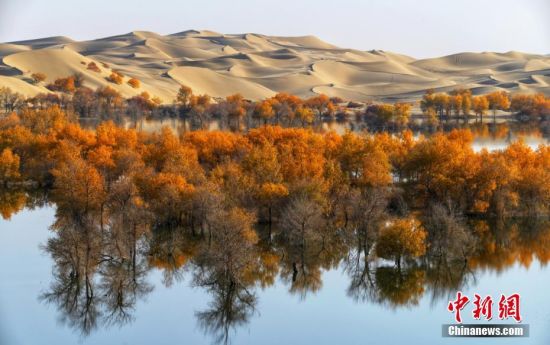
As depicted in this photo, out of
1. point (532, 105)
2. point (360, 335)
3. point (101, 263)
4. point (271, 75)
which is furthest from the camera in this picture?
point (271, 75)

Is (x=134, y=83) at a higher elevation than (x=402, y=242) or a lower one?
higher

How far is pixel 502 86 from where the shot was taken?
136625 millimetres

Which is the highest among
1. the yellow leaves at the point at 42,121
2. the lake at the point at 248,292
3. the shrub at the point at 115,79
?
the shrub at the point at 115,79

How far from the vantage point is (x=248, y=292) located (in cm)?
2205

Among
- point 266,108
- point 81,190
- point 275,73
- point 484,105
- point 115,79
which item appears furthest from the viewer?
point 275,73

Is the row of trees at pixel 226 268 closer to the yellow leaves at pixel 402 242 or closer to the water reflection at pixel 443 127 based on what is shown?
the yellow leaves at pixel 402 242

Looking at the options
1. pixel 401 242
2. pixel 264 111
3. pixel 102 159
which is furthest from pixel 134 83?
pixel 401 242

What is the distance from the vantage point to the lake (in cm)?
1956

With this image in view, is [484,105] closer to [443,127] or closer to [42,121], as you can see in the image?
[443,127]

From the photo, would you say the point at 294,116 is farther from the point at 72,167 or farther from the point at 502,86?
the point at 502,86

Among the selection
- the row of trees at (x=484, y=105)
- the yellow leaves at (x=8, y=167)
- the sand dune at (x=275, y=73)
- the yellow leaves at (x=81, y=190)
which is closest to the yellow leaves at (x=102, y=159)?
the yellow leaves at (x=8, y=167)

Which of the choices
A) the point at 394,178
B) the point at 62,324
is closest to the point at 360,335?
the point at 62,324

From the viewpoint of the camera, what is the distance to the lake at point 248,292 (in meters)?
19.6

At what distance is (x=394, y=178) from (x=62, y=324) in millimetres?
21907
